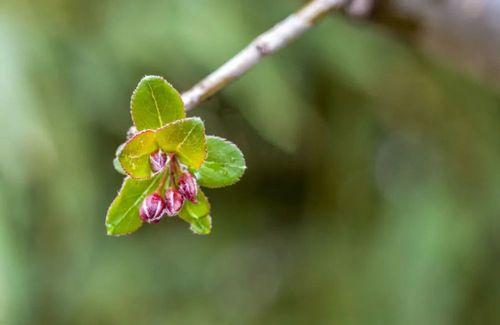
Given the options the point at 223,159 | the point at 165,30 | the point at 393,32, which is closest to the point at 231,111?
the point at 165,30

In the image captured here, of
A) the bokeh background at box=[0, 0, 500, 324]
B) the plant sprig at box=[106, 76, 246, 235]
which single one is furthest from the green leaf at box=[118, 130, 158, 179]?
the bokeh background at box=[0, 0, 500, 324]

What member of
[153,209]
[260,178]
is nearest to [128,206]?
[153,209]

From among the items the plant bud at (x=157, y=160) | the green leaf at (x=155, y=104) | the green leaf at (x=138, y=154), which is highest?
the green leaf at (x=155, y=104)

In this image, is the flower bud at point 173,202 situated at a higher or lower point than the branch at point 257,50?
lower

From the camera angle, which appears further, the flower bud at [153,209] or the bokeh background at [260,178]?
the bokeh background at [260,178]

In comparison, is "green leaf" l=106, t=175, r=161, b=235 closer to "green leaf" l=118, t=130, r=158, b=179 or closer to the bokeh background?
"green leaf" l=118, t=130, r=158, b=179

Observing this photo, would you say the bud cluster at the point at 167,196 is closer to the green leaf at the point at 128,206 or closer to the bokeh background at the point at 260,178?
the green leaf at the point at 128,206

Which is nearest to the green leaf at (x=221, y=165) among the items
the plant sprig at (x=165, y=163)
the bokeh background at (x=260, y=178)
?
the plant sprig at (x=165, y=163)

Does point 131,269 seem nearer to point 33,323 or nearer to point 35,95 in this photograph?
point 33,323
